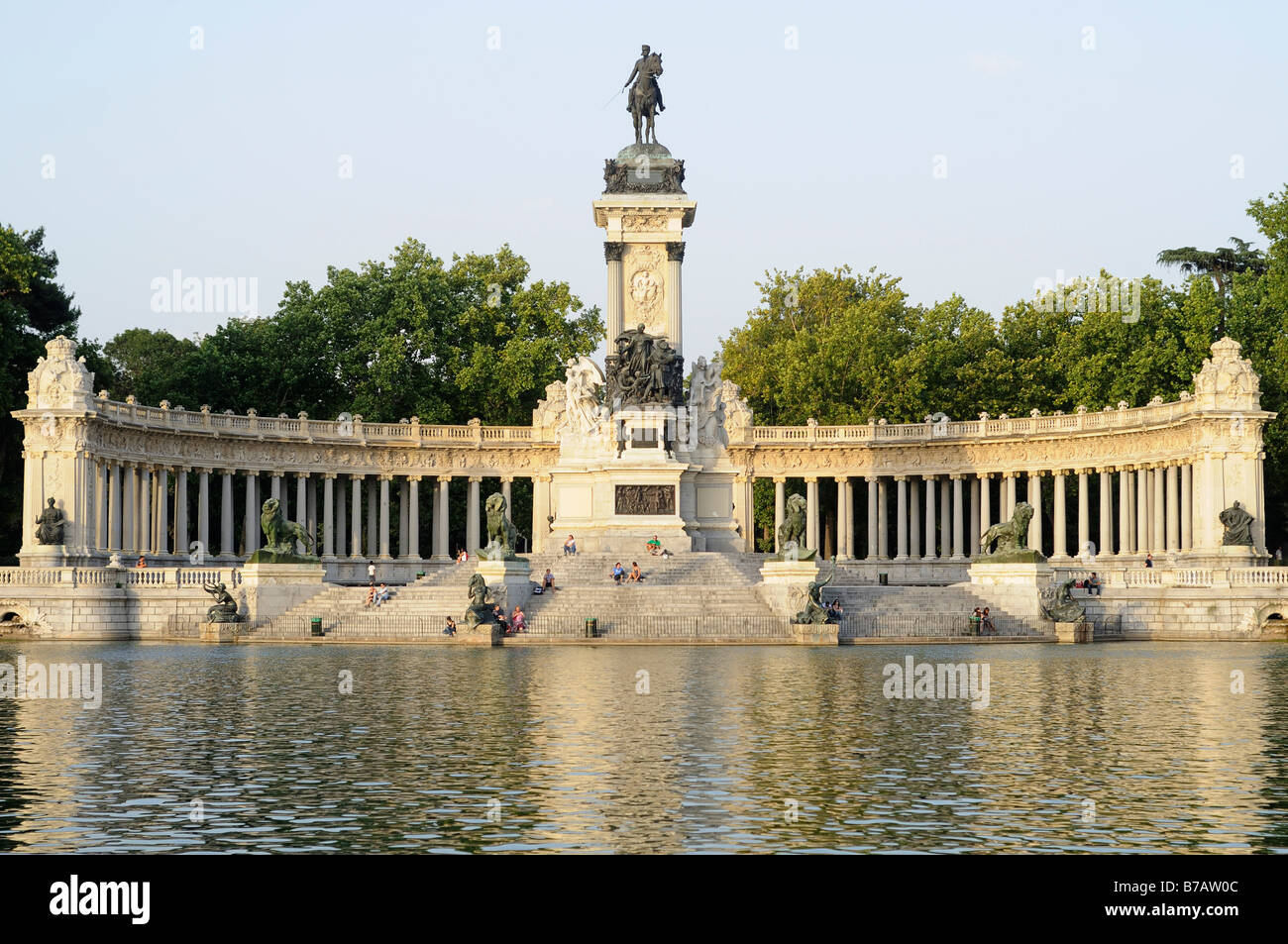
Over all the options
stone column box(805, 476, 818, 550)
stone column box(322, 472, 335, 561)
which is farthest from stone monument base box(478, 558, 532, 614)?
stone column box(805, 476, 818, 550)

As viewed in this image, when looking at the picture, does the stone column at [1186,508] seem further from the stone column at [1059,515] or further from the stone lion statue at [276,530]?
the stone lion statue at [276,530]

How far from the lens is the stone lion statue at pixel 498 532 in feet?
183

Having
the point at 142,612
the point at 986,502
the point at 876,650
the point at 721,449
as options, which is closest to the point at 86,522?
the point at 142,612

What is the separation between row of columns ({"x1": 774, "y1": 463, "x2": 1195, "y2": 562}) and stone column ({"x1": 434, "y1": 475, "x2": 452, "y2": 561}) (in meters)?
17.7

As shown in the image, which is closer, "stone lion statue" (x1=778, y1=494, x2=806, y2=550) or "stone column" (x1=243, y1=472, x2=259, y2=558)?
"stone lion statue" (x1=778, y1=494, x2=806, y2=550)

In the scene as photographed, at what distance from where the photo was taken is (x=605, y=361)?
2876 inches

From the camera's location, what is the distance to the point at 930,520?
291 feet

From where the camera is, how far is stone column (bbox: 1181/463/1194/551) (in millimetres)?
73875

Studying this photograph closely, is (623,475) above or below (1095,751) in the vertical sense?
above

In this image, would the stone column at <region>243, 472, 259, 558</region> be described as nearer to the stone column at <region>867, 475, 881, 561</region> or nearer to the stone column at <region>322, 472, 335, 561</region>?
the stone column at <region>322, 472, 335, 561</region>

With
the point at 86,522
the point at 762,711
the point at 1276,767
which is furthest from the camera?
the point at 86,522

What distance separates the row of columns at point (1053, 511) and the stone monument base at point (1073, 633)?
21329 mm

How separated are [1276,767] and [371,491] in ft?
233

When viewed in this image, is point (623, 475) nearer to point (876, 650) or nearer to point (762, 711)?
point (876, 650)
